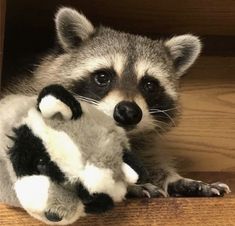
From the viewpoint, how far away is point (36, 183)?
86 cm

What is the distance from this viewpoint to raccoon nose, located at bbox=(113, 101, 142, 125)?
113 cm

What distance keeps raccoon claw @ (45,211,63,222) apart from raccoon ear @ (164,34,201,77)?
2.44 ft

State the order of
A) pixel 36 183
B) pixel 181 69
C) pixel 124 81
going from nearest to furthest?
1. pixel 36 183
2. pixel 124 81
3. pixel 181 69

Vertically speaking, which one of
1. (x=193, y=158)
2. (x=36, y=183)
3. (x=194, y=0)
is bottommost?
(x=193, y=158)

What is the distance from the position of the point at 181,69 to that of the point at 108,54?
10.0 inches

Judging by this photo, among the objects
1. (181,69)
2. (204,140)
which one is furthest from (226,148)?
(181,69)

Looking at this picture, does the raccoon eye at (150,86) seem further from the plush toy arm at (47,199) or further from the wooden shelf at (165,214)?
the plush toy arm at (47,199)

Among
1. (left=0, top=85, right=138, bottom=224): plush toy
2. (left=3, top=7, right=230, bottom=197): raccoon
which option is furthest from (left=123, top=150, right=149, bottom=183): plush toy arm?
(left=3, top=7, right=230, bottom=197): raccoon

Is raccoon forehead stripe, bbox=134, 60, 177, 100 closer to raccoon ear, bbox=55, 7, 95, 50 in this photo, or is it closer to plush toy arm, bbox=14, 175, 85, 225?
raccoon ear, bbox=55, 7, 95, 50

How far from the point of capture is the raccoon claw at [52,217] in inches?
34.0

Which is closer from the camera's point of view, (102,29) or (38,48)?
(102,29)

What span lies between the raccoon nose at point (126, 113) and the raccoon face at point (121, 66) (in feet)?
0.17

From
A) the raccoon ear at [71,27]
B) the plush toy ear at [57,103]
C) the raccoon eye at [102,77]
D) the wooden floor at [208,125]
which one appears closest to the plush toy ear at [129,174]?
the plush toy ear at [57,103]

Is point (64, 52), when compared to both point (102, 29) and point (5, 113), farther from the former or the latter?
point (5, 113)
